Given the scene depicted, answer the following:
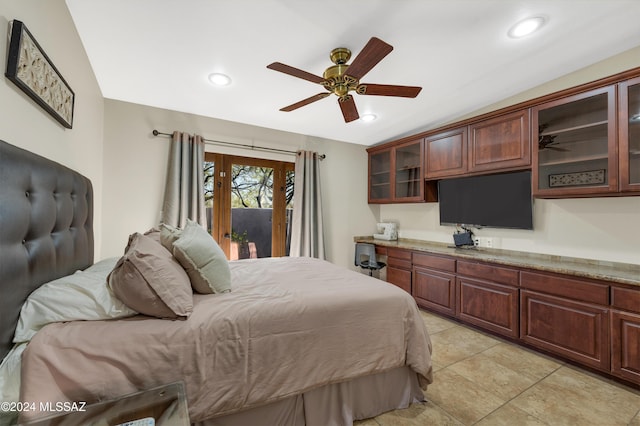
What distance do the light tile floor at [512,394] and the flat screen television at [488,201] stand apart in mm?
1292

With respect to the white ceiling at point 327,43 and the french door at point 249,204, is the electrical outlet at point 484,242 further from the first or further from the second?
the french door at point 249,204

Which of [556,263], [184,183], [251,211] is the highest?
[184,183]

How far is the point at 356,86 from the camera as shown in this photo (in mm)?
2092

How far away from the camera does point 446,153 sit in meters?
3.38

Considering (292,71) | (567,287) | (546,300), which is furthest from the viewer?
(546,300)

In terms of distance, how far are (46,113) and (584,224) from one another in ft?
13.5

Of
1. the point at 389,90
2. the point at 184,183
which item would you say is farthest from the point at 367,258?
the point at 184,183

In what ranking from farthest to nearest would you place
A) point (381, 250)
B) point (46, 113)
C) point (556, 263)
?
point (381, 250)
point (556, 263)
point (46, 113)

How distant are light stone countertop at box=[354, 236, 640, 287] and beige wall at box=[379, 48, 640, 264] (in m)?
0.06

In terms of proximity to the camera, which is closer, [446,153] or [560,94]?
[560,94]

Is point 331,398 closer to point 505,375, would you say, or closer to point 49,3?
point 505,375

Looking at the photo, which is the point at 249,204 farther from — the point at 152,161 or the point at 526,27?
the point at 526,27

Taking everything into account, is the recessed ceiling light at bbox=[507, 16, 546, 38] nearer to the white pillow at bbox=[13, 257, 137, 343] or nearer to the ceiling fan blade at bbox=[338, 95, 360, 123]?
the ceiling fan blade at bbox=[338, 95, 360, 123]

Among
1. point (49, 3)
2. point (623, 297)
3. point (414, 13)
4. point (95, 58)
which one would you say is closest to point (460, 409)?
point (623, 297)
